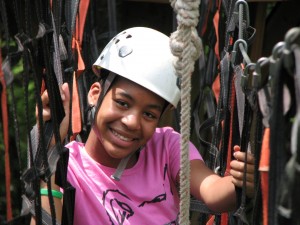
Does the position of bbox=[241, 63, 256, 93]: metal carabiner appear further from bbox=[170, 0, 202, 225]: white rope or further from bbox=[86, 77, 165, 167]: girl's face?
bbox=[86, 77, 165, 167]: girl's face

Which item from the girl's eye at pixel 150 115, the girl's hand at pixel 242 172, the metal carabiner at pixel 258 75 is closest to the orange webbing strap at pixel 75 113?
the girl's eye at pixel 150 115

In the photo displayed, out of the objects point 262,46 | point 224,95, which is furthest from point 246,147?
point 262,46

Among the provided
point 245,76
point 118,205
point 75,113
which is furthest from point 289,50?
point 75,113

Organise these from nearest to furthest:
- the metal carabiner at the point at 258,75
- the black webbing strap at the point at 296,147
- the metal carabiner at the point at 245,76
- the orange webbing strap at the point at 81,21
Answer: the black webbing strap at the point at 296,147 → the metal carabiner at the point at 258,75 → the metal carabiner at the point at 245,76 → the orange webbing strap at the point at 81,21

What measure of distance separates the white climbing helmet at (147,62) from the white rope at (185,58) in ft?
1.27

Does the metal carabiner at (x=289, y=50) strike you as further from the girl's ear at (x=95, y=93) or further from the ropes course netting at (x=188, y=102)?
the girl's ear at (x=95, y=93)

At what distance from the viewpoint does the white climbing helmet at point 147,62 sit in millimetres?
A: 2025

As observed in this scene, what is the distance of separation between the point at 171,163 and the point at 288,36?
1.07 meters

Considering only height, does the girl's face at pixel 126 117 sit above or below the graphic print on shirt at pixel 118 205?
above

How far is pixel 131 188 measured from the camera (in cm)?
213

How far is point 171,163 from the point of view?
2.22m

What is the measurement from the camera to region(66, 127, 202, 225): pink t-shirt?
206cm

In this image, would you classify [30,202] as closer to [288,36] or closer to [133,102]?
[133,102]

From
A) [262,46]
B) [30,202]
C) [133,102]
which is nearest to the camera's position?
[30,202]
